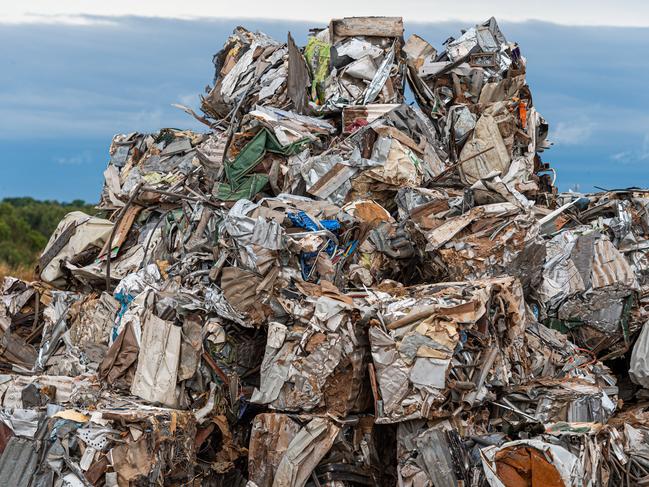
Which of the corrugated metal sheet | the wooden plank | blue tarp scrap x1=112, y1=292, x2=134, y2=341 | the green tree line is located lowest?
the green tree line

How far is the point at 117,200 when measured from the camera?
12.0 metres

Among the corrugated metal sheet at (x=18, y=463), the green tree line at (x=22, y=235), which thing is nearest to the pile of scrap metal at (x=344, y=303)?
the corrugated metal sheet at (x=18, y=463)

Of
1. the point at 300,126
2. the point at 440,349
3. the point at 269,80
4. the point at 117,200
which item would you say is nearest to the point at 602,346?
the point at 440,349

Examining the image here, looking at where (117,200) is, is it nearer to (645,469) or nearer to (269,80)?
(269,80)

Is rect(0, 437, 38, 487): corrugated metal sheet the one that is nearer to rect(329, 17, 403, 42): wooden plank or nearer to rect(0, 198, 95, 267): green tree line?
rect(329, 17, 403, 42): wooden plank

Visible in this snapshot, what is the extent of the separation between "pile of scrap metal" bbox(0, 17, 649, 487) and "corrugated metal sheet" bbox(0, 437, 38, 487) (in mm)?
12

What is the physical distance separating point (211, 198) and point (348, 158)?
1540 mm

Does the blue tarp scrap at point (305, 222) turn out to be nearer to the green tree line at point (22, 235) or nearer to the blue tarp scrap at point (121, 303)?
the blue tarp scrap at point (121, 303)

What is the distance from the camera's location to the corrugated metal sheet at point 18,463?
7.17 m

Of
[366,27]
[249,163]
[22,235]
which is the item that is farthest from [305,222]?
[22,235]

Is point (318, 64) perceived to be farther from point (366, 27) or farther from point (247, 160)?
point (247, 160)

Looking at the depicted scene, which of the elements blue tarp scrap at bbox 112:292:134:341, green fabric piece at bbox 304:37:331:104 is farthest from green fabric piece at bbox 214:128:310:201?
blue tarp scrap at bbox 112:292:134:341

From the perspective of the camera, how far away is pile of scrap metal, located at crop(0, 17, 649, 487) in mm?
7621

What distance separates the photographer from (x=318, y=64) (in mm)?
11648
